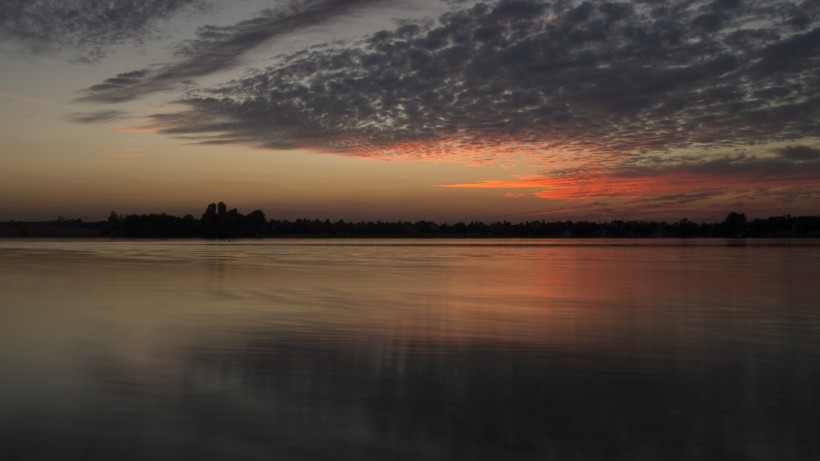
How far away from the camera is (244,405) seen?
802 cm

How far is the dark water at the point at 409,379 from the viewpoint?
670 cm

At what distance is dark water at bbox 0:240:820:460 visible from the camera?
22.0 ft

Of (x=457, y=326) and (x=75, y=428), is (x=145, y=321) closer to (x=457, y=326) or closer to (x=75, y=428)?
(x=457, y=326)

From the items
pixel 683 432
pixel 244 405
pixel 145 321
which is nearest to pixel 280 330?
pixel 145 321

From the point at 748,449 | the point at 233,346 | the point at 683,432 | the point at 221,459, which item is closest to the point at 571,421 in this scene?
the point at 683,432

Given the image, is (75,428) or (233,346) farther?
(233,346)

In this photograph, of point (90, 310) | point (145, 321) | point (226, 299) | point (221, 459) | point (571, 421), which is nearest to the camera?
point (221, 459)

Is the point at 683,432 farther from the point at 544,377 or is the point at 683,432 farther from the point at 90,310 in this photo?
the point at 90,310

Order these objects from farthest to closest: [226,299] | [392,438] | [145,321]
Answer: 1. [226,299]
2. [145,321]
3. [392,438]

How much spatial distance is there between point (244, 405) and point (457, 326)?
7240 millimetres

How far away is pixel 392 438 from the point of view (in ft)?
22.5

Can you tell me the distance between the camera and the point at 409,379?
30.9 feet

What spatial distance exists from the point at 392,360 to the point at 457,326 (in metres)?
3.95

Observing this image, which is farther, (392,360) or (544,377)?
(392,360)
